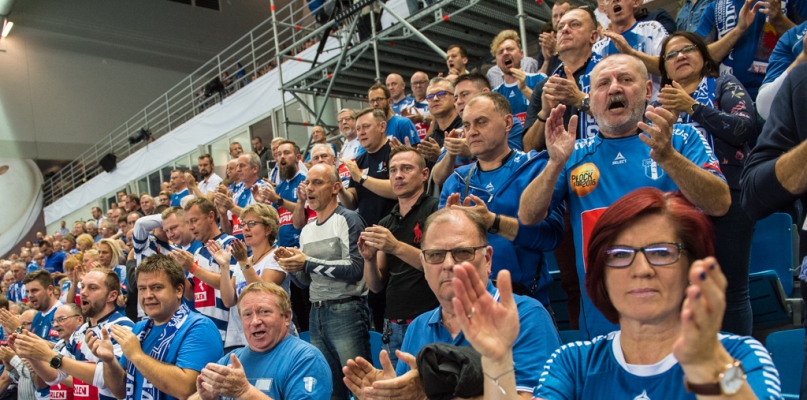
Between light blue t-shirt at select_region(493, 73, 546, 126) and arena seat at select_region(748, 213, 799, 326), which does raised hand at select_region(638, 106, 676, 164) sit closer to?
arena seat at select_region(748, 213, 799, 326)

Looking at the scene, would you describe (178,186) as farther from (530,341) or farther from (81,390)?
(530,341)

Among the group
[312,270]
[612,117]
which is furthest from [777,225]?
[312,270]

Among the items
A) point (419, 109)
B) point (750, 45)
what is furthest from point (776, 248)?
point (419, 109)

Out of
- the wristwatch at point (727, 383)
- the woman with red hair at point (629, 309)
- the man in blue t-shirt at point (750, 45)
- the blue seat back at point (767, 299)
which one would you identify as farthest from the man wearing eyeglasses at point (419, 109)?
the wristwatch at point (727, 383)

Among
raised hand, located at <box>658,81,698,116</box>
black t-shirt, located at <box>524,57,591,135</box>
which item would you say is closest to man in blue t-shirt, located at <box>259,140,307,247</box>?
black t-shirt, located at <box>524,57,591,135</box>

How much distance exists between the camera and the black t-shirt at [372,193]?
15.0ft

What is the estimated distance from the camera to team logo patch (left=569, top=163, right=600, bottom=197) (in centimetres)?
244

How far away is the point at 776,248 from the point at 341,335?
244 cm

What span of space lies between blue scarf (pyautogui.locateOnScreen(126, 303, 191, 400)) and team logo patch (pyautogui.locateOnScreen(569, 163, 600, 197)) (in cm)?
223

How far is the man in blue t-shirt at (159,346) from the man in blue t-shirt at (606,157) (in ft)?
6.31

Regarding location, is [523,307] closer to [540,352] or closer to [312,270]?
[540,352]

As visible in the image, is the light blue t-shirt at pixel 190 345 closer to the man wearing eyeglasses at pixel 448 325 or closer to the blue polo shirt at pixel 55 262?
the man wearing eyeglasses at pixel 448 325

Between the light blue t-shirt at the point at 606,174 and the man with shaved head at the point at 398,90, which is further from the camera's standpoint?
the man with shaved head at the point at 398,90

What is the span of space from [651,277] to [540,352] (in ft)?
2.02
